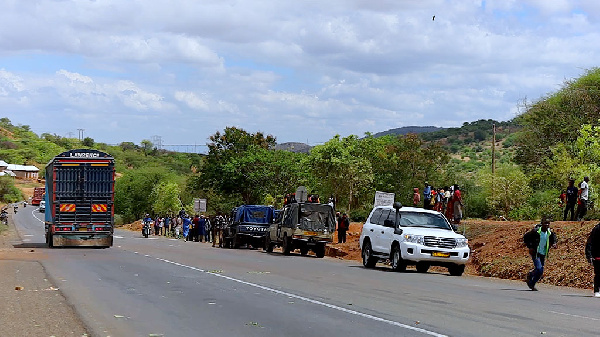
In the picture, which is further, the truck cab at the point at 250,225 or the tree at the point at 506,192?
the tree at the point at 506,192

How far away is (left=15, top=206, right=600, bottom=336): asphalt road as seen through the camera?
1230 cm

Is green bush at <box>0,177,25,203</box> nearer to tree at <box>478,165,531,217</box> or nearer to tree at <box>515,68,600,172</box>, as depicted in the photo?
tree at <box>515,68,600,172</box>

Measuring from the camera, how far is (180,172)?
14850 cm

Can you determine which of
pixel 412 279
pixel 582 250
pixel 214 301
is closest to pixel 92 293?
pixel 214 301

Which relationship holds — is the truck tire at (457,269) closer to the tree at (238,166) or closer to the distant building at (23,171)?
the tree at (238,166)

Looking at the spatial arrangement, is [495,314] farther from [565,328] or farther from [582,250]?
[582,250]

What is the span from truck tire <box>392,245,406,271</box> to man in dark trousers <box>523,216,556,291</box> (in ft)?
17.4

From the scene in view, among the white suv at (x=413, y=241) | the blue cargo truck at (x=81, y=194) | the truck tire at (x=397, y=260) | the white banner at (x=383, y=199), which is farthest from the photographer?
the blue cargo truck at (x=81, y=194)

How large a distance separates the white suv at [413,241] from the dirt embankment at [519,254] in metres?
2.21

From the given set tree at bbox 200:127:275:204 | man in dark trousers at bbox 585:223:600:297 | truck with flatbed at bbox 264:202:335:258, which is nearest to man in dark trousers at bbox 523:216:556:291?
man in dark trousers at bbox 585:223:600:297

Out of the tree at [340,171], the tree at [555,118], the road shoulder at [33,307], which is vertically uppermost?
the tree at [555,118]

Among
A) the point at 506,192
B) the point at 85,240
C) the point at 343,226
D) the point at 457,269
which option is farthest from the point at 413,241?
the point at 506,192

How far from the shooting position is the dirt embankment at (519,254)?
78.8ft

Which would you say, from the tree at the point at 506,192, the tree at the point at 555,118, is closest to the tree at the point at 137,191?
the tree at the point at 555,118
